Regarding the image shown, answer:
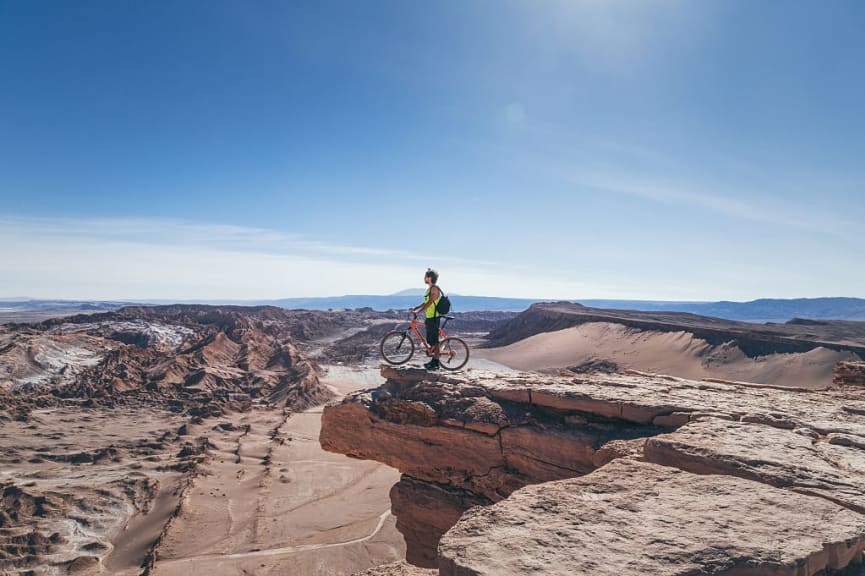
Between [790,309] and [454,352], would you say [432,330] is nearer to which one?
[454,352]

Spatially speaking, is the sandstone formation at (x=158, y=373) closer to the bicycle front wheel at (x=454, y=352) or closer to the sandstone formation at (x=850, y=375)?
the bicycle front wheel at (x=454, y=352)

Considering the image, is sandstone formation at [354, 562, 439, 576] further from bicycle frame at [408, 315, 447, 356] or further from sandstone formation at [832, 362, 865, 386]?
sandstone formation at [832, 362, 865, 386]

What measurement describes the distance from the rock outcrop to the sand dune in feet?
68.6

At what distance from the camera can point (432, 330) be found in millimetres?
9148

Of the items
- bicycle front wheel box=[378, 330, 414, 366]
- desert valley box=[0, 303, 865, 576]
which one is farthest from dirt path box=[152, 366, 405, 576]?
bicycle front wheel box=[378, 330, 414, 366]

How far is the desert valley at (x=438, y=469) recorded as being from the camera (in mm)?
3162

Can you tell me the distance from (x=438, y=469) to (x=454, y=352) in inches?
→ 103

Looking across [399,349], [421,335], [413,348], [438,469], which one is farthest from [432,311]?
[438,469]

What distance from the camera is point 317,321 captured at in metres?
73.1

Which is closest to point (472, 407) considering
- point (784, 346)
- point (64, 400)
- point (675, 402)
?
point (675, 402)

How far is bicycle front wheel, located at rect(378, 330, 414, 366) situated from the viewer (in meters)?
9.73

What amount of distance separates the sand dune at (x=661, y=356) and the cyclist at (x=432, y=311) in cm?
2211

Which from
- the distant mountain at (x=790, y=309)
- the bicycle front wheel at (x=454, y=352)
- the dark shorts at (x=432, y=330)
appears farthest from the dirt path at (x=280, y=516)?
the distant mountain at (x=790, y=309)

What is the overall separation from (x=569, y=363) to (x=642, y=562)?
39.2 meters
